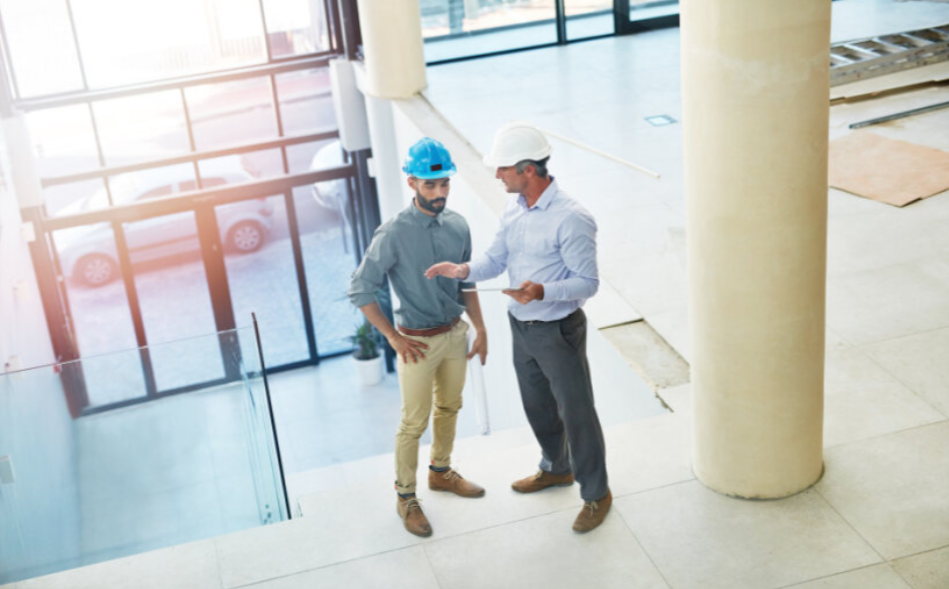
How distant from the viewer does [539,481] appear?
474cm

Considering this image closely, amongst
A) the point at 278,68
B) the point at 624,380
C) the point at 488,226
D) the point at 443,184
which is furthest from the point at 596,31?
the point at 443,184

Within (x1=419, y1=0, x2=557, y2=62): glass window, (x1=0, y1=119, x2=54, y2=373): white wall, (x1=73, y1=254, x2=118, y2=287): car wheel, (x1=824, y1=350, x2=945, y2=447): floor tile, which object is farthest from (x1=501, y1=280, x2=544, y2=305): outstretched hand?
(x1=73, y1=254, x2=118, y2=287): car wheel

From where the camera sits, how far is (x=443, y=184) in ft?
14.7

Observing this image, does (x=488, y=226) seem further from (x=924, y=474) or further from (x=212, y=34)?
(x=212, y=34)

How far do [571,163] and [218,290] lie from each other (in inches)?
212

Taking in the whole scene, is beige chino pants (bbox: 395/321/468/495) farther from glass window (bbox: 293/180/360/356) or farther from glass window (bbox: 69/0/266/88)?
glass window (bbox: 69/0/266/88)

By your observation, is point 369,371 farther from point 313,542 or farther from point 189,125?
point 313,542

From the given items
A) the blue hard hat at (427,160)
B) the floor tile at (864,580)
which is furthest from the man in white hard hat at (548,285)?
the floor tile at (864,580)

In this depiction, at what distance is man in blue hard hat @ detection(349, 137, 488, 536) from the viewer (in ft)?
14.6

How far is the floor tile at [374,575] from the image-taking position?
14.0 feet

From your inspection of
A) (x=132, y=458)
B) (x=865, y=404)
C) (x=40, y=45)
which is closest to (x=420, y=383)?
(x=865, y=404)

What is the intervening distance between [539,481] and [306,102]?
879cm

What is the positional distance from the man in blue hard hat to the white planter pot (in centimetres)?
765

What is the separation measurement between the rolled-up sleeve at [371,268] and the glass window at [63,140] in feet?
27.5
